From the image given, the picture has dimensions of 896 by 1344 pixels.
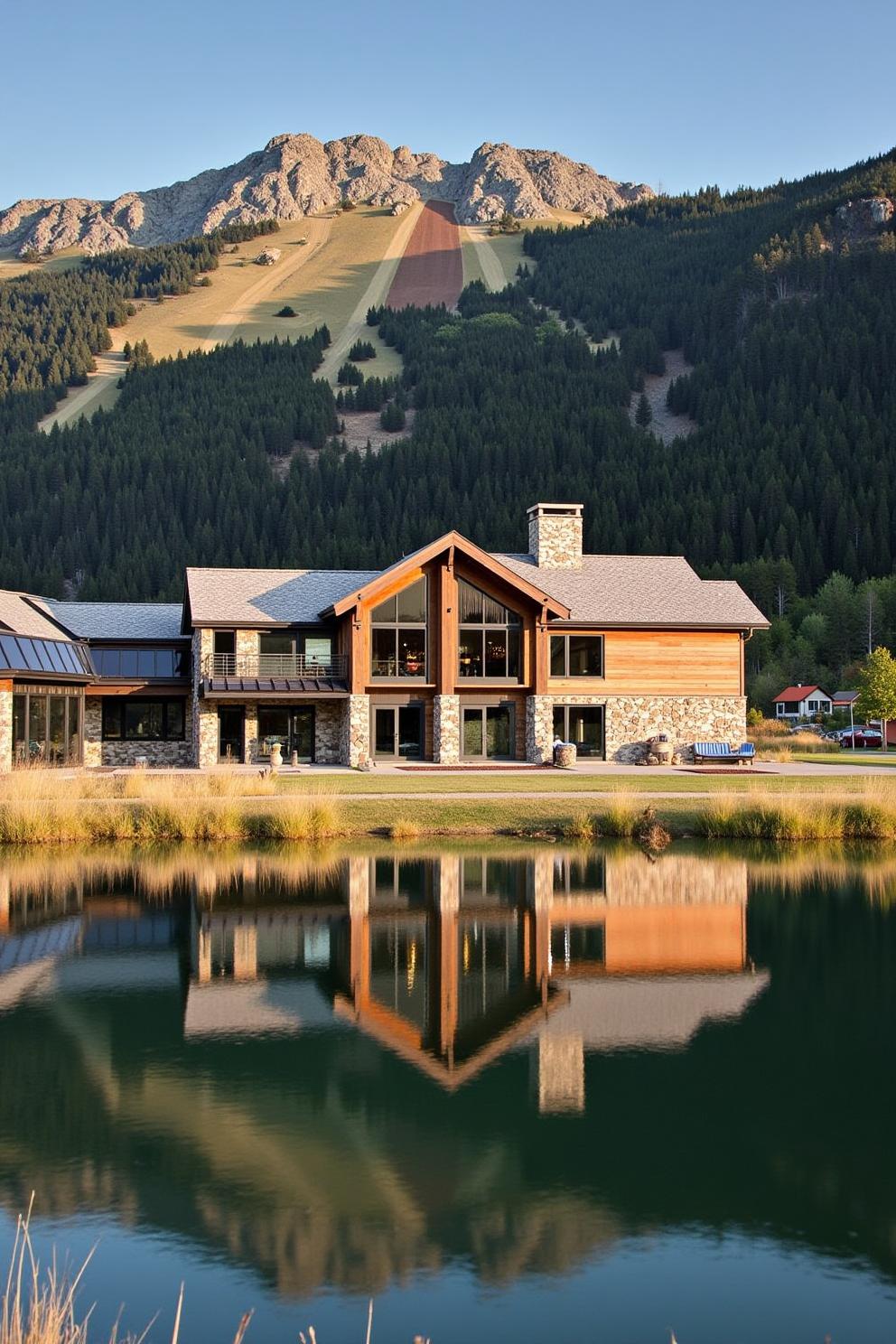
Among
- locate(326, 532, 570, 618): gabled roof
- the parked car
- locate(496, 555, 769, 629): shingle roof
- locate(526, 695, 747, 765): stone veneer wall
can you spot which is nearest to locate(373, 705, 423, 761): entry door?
locate(326, 532, 570, 618): gabled roof

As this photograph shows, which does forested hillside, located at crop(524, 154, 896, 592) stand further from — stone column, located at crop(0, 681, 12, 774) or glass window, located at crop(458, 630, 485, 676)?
stone column, located at crop(0, 681, 12, 774)

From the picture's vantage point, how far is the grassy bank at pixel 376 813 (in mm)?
23438

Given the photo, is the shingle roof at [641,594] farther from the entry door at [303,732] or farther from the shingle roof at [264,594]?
the entry door at [303,732]

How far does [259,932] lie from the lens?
16.4 meters

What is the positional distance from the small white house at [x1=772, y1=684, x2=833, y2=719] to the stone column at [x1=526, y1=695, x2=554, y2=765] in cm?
4633

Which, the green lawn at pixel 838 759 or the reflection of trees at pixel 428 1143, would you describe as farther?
the green lawn at pixel 838 759

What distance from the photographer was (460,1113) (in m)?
9.53

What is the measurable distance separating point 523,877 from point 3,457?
405ft

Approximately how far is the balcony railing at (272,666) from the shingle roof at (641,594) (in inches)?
294

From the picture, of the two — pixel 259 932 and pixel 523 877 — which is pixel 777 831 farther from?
pixel 259 932

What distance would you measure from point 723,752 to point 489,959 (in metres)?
24.8

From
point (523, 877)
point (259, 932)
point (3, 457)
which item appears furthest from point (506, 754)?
point (3, 457)

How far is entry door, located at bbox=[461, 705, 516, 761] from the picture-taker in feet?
129

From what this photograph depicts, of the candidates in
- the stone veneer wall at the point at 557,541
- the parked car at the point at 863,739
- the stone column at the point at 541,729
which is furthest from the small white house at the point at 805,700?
the stone column at the point at 541,729
